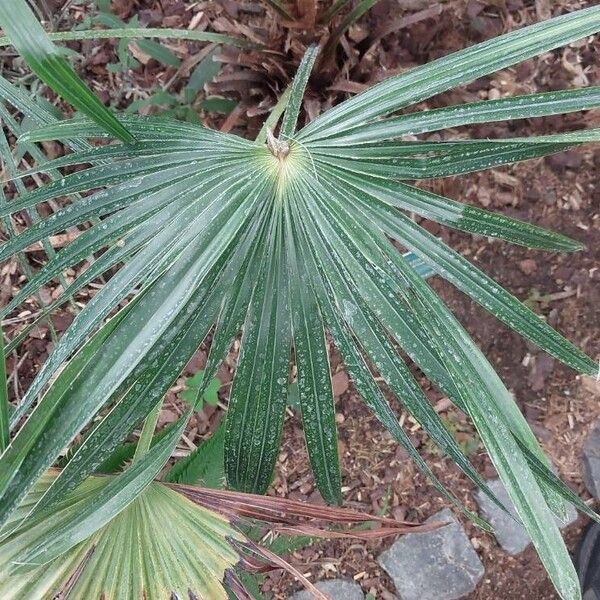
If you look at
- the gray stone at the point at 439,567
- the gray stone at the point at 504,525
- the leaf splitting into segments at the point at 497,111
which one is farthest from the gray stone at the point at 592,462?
the leaf splitting into segments at the point at 497,111

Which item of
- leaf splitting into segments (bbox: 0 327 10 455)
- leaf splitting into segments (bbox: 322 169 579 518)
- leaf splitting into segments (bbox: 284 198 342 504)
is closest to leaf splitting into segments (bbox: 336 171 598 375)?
leaf splitting into segments (bbox: 322 169 579 518)

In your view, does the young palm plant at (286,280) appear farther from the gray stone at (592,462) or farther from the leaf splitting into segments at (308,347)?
the gray stone at (592,462)

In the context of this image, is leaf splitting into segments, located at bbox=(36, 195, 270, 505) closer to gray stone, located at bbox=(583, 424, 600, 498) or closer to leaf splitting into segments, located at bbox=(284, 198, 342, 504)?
leaf splitting into segments, located at bbox=(284, 198, 342, 504)

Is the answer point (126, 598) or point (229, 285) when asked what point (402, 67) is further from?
point (126, 598)

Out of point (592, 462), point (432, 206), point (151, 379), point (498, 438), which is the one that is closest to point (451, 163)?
point (432, 206)

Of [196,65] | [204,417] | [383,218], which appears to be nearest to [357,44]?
[196,65]

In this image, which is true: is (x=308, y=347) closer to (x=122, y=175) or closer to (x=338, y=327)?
(x=338, y=327)

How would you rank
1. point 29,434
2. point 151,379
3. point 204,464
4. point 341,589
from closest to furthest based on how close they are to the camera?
point 29,434
point 151,379
point 204,464
point 341,589
